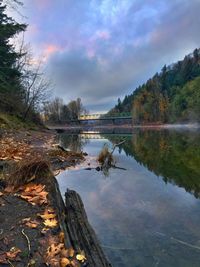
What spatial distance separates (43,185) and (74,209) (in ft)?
3.57

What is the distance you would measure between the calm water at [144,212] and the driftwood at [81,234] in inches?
28.1

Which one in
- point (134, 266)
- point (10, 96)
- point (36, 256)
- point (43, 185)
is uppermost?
point (10, 96)

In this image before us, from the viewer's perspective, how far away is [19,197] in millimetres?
5477

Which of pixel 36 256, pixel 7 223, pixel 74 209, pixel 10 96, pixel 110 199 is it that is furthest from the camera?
pixel 10 96

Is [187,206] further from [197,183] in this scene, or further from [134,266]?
[134,266]

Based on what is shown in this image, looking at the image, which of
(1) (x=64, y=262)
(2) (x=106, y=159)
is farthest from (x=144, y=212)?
(2) (x=106, y=159)

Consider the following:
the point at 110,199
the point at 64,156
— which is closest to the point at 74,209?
the point at 110,199

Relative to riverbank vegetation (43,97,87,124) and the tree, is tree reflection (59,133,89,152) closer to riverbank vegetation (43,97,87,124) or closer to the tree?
the tree

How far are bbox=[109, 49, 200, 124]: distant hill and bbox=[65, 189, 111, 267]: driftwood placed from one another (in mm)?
89016

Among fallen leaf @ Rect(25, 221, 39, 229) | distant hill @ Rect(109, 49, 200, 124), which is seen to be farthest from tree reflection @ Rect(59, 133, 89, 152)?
distant hill @ Rect(109, 49, 200, 124)

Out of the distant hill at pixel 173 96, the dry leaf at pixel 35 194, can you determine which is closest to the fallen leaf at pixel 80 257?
the dry leaf at pixel 35 194

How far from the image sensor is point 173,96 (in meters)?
134

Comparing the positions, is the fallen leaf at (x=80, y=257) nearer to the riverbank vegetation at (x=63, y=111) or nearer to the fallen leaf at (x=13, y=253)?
the fallen leaf at (x=13, y=253)

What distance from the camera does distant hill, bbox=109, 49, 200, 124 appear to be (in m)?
105
